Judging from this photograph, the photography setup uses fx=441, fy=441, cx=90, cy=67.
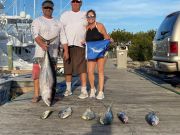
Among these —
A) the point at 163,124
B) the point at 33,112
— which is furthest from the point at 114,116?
the point at 33,112

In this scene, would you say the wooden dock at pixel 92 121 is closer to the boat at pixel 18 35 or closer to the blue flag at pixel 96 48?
the blue flag at pixel 96 48

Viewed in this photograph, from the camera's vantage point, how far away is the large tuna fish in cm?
817

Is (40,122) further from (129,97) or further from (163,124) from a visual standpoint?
(129,97)

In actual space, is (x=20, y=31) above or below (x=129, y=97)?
above

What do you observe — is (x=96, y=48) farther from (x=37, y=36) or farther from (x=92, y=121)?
(x=92, y=121)

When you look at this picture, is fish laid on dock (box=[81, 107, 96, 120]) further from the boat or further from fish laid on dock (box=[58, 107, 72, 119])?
the boat

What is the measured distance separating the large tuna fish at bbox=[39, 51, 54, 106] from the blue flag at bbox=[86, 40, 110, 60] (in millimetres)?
1102

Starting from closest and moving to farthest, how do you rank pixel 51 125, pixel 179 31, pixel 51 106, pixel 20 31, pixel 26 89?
1. pixel 51 125
2. pixel 51 106
3. pixel 179 31
4. pixel 26 89
5. pixel 20 31

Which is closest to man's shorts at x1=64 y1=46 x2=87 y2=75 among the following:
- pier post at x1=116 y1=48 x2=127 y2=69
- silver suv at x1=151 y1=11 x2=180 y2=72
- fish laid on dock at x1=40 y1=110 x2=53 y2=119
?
fish laid on dock at x1=40 y1=110 x2=53 y2=119

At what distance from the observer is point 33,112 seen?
765 cm

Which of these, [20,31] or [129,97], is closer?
[129,97]

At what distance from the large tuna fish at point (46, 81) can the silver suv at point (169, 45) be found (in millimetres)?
3856

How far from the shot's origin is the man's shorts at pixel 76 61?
9.30 metres

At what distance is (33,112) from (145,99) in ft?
9.49
